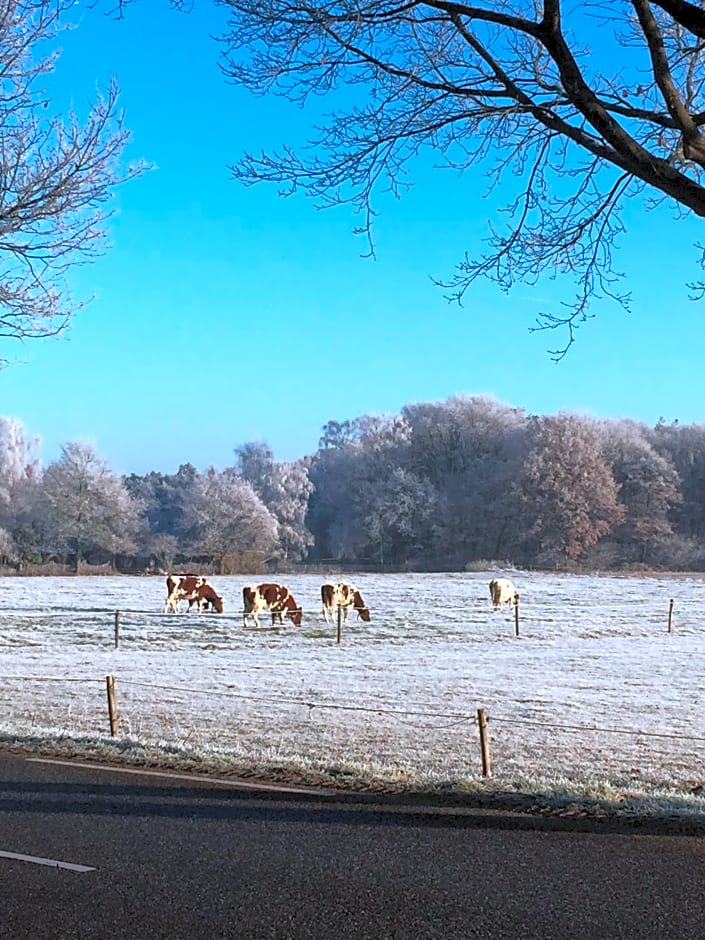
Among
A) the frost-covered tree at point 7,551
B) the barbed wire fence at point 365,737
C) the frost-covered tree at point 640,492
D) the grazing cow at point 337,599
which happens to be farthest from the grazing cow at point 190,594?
the frost-covered tree at point 640,492

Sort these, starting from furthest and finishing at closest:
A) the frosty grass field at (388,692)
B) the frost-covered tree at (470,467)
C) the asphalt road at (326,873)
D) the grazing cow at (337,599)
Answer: the frost-covered tree at (470,467), the grazing cow at (337,599), the frosty grass field at (388,692), the asphalt road at (326,873)

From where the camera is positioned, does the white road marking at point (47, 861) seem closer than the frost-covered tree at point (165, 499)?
Yes

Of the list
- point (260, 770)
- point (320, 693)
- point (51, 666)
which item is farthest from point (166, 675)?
point (260, 770)

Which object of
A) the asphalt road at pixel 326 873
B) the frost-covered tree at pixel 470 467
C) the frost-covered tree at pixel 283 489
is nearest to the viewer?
the asphalt road at pixel 326 873

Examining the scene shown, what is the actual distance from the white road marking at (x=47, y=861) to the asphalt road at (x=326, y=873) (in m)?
0.03

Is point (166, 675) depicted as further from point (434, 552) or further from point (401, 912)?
point (434, 552)

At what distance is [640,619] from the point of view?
4166 centimetres

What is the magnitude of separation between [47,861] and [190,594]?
37.1 meters

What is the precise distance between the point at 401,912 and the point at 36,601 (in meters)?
41.9

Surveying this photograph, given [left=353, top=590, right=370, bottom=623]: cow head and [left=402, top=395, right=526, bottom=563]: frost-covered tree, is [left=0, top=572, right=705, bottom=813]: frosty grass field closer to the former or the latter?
[left=353, top=590, right=370, bottom=623]: cow head

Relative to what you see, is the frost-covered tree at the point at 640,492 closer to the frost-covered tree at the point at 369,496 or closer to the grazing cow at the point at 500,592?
the frost-covered tree at the point at 369,496

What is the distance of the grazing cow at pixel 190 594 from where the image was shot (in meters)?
43.5

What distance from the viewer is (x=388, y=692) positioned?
69.0ft

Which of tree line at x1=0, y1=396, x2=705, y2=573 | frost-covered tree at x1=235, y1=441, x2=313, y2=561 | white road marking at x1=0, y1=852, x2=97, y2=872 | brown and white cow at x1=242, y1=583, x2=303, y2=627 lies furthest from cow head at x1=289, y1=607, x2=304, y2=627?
frost-covered tree at x1=235, y1=441, x2=313, y2=561
